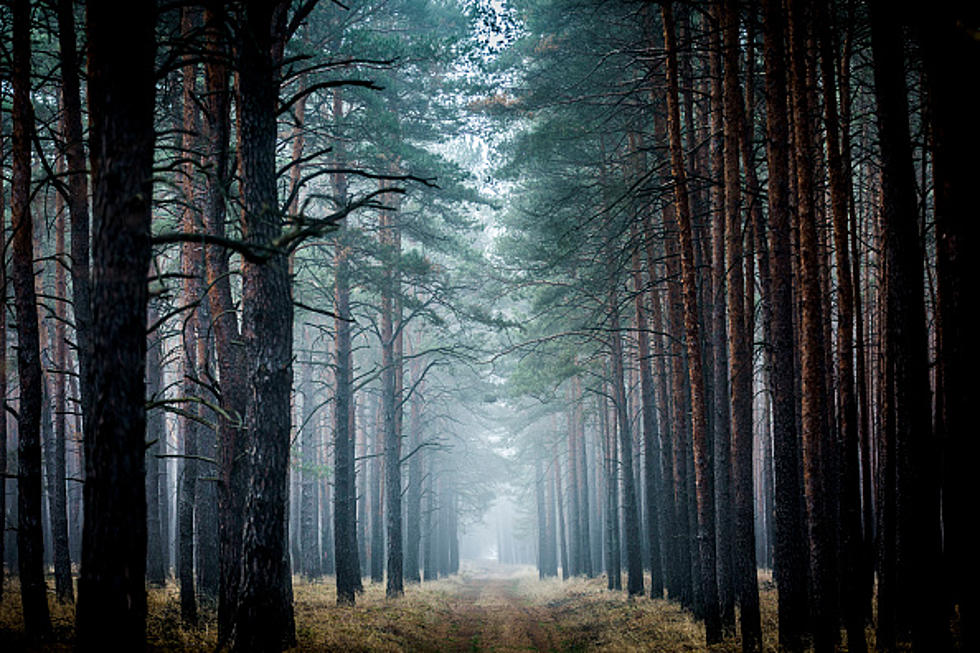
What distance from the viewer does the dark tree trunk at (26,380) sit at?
27.0ft

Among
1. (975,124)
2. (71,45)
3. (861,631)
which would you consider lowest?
(861,631)

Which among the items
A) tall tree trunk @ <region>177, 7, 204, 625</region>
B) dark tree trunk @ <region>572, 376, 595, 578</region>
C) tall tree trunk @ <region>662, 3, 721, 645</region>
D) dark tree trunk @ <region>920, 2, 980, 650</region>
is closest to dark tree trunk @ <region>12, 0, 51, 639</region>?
tall tree trunk @ <region>177, 7, 204, 625</region>

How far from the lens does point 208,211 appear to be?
382 inches

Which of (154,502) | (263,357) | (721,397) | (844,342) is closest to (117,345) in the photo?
(263,357)

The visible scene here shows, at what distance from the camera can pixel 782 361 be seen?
9.27 meters

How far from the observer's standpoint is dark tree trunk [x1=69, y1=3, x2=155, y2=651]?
4.52 metres

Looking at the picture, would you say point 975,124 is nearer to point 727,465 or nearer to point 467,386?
point 727,465

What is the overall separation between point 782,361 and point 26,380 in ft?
34.4

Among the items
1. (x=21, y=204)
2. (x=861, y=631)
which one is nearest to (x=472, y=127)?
(x=21, y=204)

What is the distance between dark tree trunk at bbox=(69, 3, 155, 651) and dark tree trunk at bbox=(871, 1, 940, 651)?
7730 millimetres

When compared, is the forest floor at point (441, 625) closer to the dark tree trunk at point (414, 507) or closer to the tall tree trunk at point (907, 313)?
the tall tree trunk at point (907, 313)

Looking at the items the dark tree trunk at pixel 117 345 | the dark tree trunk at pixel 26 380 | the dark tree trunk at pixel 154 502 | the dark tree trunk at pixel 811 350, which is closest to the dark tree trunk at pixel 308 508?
the dark tree trunk at pixel 154 502

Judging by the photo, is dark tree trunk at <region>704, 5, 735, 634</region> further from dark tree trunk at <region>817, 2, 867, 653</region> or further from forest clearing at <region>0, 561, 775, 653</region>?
dark tree trunk at <region>817, 2, 867, 653</region>

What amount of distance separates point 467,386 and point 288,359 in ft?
96.8
